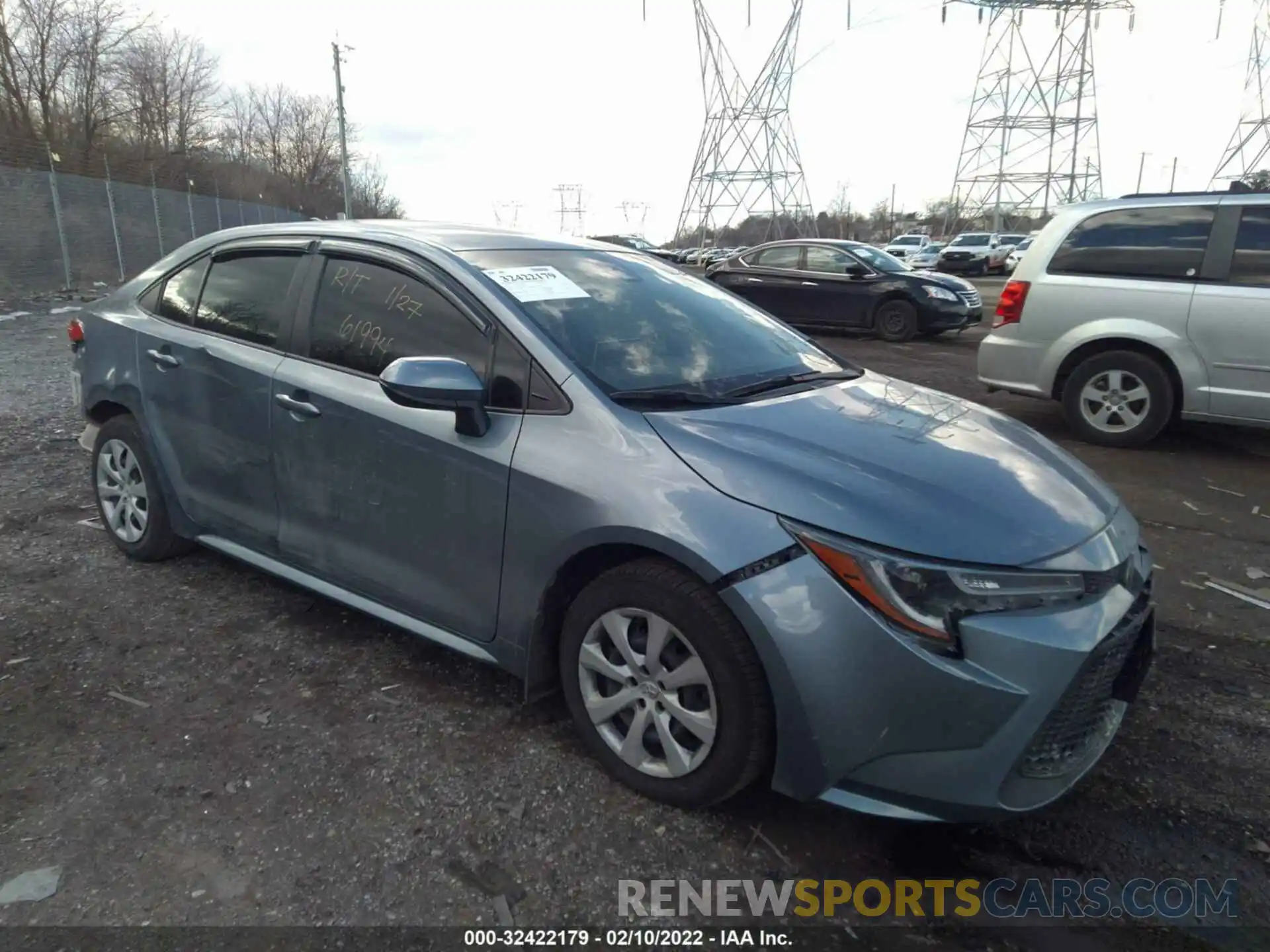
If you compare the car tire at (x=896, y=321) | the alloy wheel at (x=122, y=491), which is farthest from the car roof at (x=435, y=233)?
the car tire at (x=896, y=321)

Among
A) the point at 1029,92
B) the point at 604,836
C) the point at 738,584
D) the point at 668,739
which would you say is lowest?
the point at 604,836

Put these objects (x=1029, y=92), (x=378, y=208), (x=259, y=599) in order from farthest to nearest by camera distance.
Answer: (x=378, y=208) < (x=1029, y=92) < (x=259, y=599)

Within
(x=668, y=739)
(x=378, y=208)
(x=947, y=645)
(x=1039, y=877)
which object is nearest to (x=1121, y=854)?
(x=1039, y=877)

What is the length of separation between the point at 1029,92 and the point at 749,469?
60365 millimetres

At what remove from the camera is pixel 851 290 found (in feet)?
44.7

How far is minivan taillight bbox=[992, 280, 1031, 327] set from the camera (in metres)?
6.80

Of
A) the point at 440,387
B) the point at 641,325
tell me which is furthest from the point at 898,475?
the point at 440,387

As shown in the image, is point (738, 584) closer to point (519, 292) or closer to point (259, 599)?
point (519, 292)

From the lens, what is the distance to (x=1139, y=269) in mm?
6391

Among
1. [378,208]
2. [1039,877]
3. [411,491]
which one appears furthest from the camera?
[378,208]

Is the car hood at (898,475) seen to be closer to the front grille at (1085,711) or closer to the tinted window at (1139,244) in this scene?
the front grille at (1085,711)

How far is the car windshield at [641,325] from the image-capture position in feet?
9.37

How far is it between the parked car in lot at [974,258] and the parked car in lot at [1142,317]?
28886 mm

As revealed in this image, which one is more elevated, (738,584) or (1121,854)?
(738,584)
